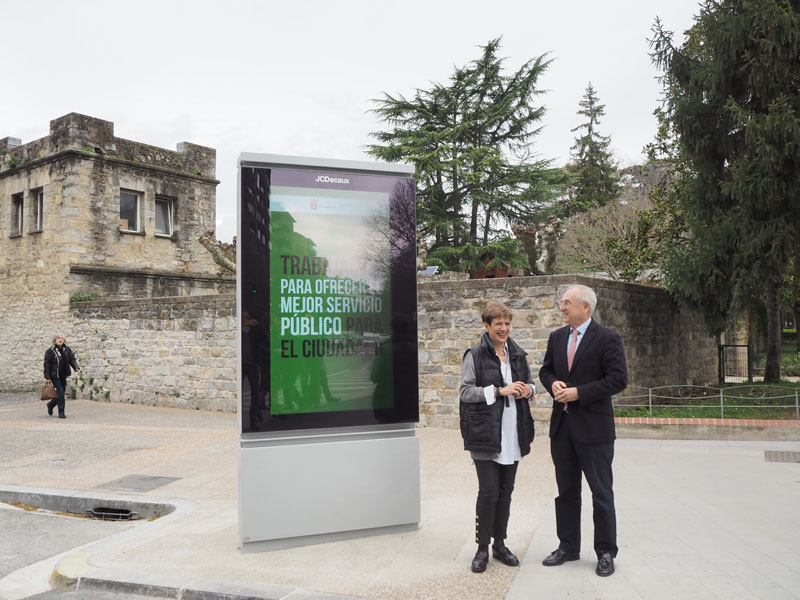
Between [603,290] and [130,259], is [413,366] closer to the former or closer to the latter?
[603,290]

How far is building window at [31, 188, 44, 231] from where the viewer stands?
855 inches

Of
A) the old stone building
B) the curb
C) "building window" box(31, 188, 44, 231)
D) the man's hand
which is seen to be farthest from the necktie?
Result: "building window" box(31, 188, 44, 231)

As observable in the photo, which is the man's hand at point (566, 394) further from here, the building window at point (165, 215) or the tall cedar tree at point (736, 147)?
the building window at point (165, 215)

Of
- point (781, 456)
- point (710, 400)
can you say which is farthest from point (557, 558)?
point (710, 400)

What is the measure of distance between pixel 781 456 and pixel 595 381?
554cm

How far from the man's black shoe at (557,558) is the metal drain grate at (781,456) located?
510 centimetres

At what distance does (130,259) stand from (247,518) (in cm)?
1852

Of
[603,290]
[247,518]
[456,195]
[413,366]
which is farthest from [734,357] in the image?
[247,518]

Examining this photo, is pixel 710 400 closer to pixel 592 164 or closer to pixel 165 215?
pixel 165 215

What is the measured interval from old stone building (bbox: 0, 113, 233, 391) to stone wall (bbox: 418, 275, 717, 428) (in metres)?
11.2

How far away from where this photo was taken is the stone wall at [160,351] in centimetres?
1489

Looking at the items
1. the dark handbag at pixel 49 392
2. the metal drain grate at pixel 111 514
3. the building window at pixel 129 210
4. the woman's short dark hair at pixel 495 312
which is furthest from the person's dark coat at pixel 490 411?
the building window at pixel 129 210

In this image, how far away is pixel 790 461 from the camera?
852 cm

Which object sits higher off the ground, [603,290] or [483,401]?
[603,290]
